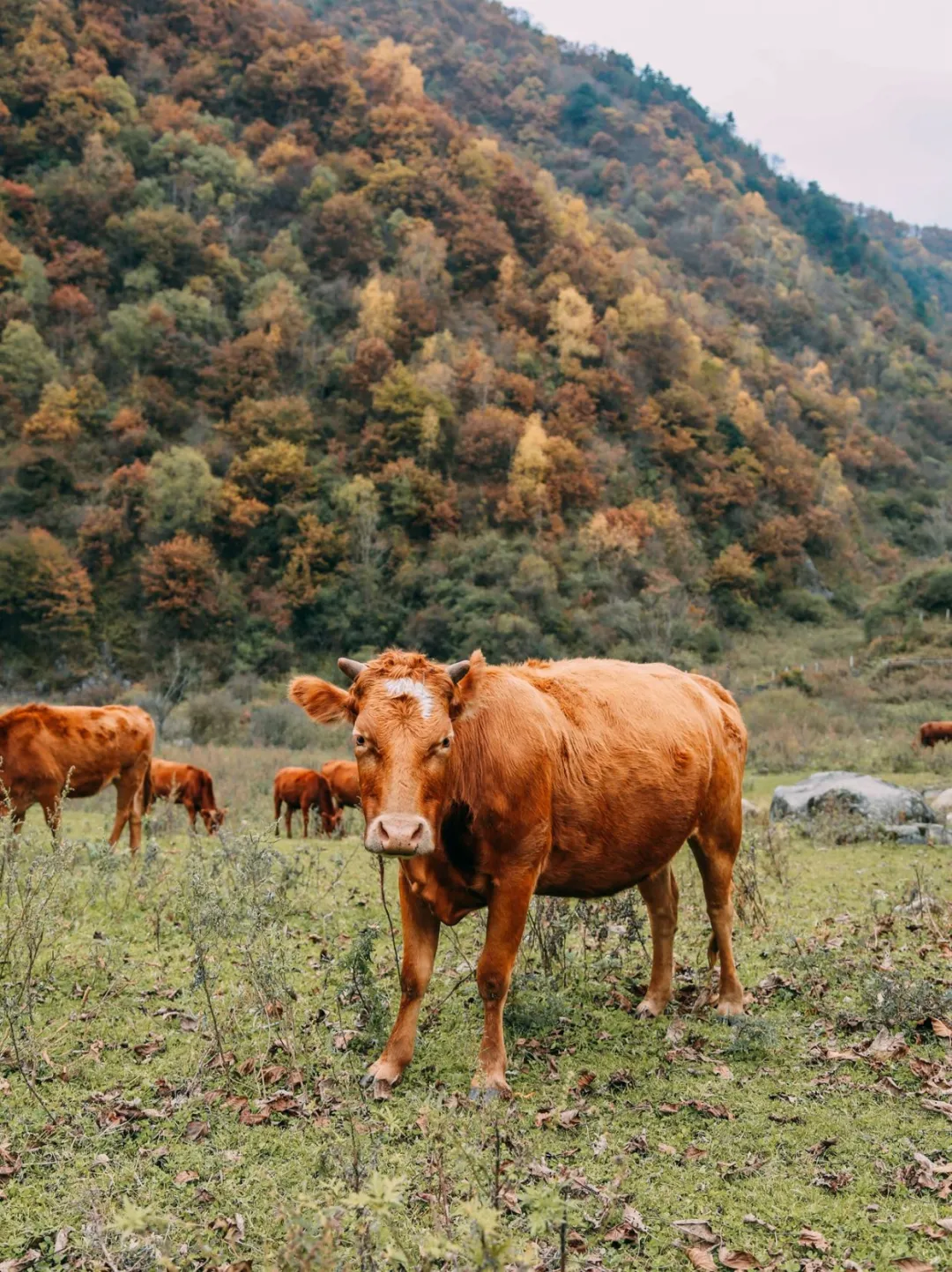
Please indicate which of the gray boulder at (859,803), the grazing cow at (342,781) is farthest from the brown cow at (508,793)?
the grazing cow at (342,781)

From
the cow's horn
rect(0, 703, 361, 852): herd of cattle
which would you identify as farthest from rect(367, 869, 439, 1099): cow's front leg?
rect(0, 703, 361, 852): herd of cattle

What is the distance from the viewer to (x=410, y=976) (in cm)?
484

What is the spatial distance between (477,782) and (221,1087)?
1.98 meters

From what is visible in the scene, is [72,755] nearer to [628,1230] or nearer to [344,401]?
[628,1230]

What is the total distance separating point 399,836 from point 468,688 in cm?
108

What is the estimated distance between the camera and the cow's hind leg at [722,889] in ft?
19.4

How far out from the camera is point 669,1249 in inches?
133

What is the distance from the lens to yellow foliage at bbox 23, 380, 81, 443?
44281 millimetres

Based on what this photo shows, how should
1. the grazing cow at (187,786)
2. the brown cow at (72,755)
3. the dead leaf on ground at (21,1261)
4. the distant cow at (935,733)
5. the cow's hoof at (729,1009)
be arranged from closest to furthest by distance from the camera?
the dead leaf on ground at (21,1261)
the cow's hoof at (729,1009)
the brown cow at (72,755)
the grazing cow at (187,786)
the distant cow at (935,733)

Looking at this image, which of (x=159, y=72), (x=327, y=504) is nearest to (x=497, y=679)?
(x=327, y=504)

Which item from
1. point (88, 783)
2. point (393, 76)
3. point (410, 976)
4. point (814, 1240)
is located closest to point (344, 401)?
point (393, 76)

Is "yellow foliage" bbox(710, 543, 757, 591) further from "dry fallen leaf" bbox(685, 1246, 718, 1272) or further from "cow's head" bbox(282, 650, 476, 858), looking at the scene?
"dry fallen leaf" bbox(685, 1246, 718, 1272)

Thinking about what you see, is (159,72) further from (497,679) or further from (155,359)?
(497,679)

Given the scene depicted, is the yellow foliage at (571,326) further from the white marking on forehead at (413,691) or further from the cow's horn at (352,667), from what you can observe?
the white marking on forehead at (413,691)
